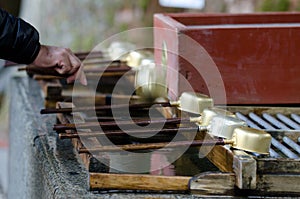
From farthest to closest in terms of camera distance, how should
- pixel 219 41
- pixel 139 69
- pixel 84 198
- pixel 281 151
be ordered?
pixel 139 69 → pixel 219 41 → pixel 281 151 → pixel 84 198

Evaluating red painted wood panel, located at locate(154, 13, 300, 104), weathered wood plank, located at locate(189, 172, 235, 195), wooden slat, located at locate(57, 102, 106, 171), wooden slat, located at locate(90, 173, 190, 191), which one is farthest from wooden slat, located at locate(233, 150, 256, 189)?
red painted wood panel, located at locate(154, 13, 300, 104)

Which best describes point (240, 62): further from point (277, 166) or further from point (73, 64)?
point (277, 166)

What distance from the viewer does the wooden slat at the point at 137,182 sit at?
70.9 inches

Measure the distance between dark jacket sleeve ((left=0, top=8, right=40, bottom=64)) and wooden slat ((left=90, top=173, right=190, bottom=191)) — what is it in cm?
60

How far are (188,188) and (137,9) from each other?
6.00 metres

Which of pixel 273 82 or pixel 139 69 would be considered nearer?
pixel 273 82

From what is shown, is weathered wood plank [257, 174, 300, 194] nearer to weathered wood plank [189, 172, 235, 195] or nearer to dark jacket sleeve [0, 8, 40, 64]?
weathered wood plank [189, 172, 235, 195]

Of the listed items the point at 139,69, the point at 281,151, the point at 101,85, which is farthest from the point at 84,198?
the point at 101,85

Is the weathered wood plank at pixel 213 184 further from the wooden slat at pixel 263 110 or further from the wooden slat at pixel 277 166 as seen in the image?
the wooden slat at pixel 263 110

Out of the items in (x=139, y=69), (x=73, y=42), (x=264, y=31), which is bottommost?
(x=73, y=42)

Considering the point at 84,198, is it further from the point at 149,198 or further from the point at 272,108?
the point at 272,108

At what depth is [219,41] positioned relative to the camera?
2527 millimetres

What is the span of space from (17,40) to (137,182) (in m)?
0.67

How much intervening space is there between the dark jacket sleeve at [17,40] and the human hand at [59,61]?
5 cm
